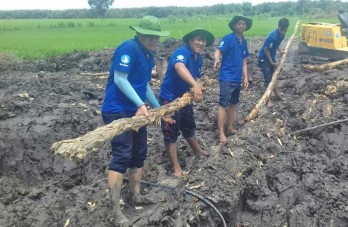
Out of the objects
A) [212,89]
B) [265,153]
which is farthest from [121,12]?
[265,153]

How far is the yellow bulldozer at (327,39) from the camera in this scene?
43.2 ft

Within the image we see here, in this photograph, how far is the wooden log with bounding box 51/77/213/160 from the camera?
12.9 feet

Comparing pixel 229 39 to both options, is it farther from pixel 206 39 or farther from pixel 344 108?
pixel 344 108

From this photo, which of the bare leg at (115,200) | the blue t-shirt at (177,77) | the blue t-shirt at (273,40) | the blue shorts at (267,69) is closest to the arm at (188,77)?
the blue t-shirt at (177,77)

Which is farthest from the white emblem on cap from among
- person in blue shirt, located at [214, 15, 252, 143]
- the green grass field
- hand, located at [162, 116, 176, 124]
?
the green grass field

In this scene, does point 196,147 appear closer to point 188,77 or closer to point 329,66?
point 188,77

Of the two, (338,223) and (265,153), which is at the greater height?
(265,153)

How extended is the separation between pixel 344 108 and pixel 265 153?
2588mm

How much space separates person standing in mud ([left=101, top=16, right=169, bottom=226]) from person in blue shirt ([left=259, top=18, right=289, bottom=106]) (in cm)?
511

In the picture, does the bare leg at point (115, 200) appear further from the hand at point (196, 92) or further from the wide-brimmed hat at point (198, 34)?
the wide-brimmed hat at point (198, 34)

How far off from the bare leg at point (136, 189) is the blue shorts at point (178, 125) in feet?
2.67

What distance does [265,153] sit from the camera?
6594 millimetres

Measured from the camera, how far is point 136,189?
16.6 ft

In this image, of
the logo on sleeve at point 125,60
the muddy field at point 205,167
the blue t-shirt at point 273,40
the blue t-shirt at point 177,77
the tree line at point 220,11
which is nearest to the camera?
the logo on sleeve at point 125,60
